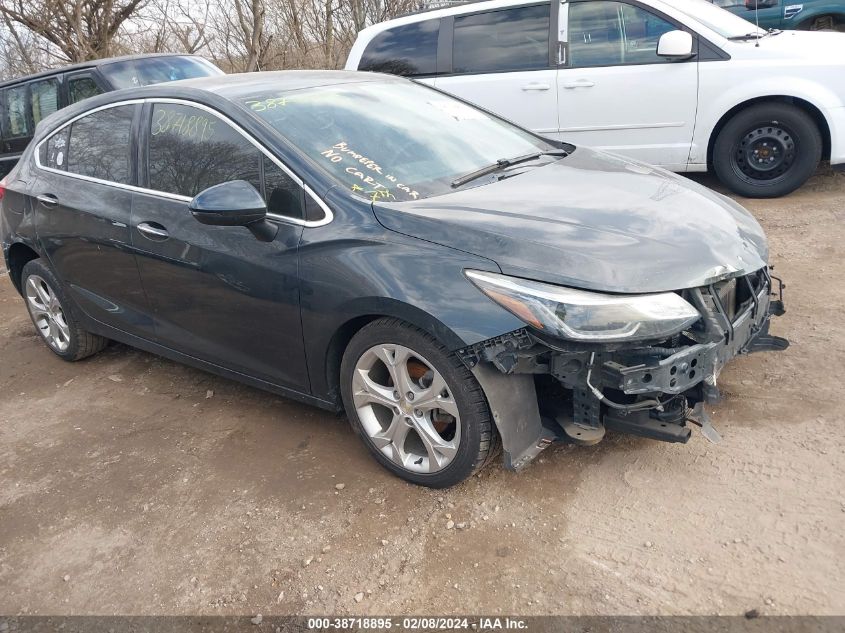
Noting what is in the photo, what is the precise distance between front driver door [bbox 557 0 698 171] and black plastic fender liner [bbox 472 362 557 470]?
4305mm

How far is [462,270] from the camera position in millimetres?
Answer: 2631

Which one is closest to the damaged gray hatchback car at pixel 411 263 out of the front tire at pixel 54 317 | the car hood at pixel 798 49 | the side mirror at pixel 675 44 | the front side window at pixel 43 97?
the front tire at pixel 54 317

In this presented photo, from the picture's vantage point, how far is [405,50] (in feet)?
23.3

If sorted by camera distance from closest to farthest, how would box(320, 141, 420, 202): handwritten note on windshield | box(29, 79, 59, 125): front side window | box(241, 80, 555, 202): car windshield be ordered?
box(320, 141, 420, 202): handwritten note on windshield < box(241, 80, 555, 202): car windshield < box(29, 79, 59, 125): front side window

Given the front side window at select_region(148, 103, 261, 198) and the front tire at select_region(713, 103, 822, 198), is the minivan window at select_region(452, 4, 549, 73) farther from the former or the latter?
the front side window at select_region(148, 103, 261, 198)

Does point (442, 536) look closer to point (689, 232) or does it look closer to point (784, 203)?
point (689, 232)

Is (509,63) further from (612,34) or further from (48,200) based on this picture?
(48,200)

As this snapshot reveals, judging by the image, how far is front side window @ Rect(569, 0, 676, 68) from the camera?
20.3 feet

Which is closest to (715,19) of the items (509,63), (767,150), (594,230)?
(767,150)

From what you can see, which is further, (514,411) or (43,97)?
(43,97)

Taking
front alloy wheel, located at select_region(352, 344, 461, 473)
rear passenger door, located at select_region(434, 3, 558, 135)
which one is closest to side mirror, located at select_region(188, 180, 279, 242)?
front alloy wheel, located at select_region(352, 344, 461, 473)

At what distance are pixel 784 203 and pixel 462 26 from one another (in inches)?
130

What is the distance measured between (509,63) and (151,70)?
3659mm

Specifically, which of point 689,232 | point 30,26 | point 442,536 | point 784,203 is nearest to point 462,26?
point 784,203
